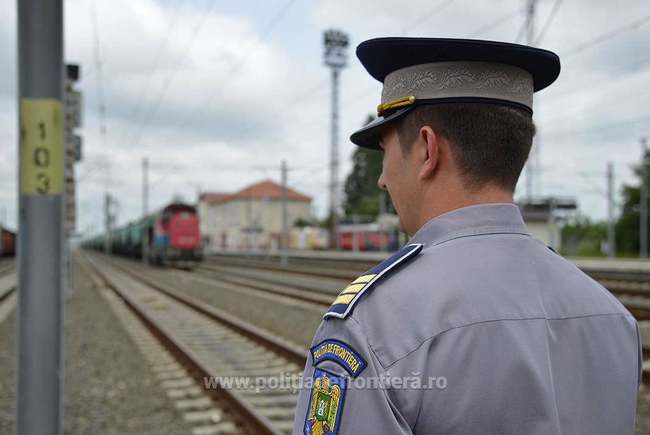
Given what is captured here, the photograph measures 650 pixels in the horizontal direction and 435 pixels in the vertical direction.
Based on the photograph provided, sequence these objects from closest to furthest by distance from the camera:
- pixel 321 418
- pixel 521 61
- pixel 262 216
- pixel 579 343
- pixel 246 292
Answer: pixel 321 418 → pixel 579 343 → pixel 521 61 → pixel 246 292 → pixel 262 216

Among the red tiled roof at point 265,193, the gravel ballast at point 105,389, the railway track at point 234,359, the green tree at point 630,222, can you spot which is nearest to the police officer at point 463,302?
the railway track at point 234,359

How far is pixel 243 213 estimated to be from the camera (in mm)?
92188

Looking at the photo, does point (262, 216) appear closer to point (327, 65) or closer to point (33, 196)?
point (327, 65)

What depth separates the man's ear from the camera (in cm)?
132

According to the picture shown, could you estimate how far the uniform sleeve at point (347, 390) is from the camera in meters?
1.12

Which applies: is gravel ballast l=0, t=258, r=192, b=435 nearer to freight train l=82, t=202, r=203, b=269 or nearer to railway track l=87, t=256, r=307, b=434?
railway track l=87, t=256, r=307, b=434

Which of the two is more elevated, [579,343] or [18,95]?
[18,95]

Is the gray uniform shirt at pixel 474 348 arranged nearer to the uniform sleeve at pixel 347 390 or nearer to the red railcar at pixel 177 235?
the uniform sleeve at pixel 347 390

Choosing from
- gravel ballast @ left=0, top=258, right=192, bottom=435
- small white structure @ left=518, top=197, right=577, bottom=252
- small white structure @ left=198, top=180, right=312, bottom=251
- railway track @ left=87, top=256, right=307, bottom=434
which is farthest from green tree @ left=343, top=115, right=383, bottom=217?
gravel ballast @ left=0, top=258, right=192, bottom=435

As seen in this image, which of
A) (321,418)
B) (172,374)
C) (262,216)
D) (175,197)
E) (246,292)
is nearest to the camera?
(321,418)

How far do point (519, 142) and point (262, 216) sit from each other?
94.3m

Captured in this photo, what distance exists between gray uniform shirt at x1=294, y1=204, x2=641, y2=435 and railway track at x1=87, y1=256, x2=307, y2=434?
3926 millimetres

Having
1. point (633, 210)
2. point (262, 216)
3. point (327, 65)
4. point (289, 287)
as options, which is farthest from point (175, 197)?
point (289, 287)

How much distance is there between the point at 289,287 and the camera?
17.6 m
